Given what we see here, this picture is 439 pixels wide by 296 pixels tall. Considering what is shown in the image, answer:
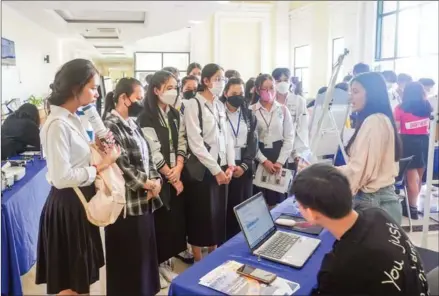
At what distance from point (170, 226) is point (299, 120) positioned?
143 cm

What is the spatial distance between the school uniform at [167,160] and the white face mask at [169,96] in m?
0.08

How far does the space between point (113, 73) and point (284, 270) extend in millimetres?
27306

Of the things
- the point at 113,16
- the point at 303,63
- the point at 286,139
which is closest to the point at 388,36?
the point at 303,63

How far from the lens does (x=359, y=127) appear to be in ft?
6.29

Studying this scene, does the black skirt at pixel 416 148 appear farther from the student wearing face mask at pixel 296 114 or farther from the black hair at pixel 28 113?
the black hair at pixel 28 113

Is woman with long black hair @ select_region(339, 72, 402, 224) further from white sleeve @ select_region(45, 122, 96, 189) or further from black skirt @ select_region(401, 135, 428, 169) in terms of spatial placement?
black skirt @ select_region(401, 135, 428, 169)

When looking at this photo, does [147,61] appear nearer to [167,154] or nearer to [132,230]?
[167,154]

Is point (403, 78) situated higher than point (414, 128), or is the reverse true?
point (403, 78)

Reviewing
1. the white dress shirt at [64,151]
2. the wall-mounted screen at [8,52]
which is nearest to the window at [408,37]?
the white dress shirt at [64,151]

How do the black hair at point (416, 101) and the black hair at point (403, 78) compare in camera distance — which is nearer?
the black hair at point (416, 101)

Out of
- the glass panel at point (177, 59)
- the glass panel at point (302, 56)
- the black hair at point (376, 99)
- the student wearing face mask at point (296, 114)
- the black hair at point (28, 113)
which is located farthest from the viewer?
the glass panel at point (177, 59)

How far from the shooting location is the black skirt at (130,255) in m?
2.06

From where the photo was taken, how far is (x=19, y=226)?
2.41 metres

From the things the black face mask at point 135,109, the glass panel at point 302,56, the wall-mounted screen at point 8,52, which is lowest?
the black face mask at point 135,109
